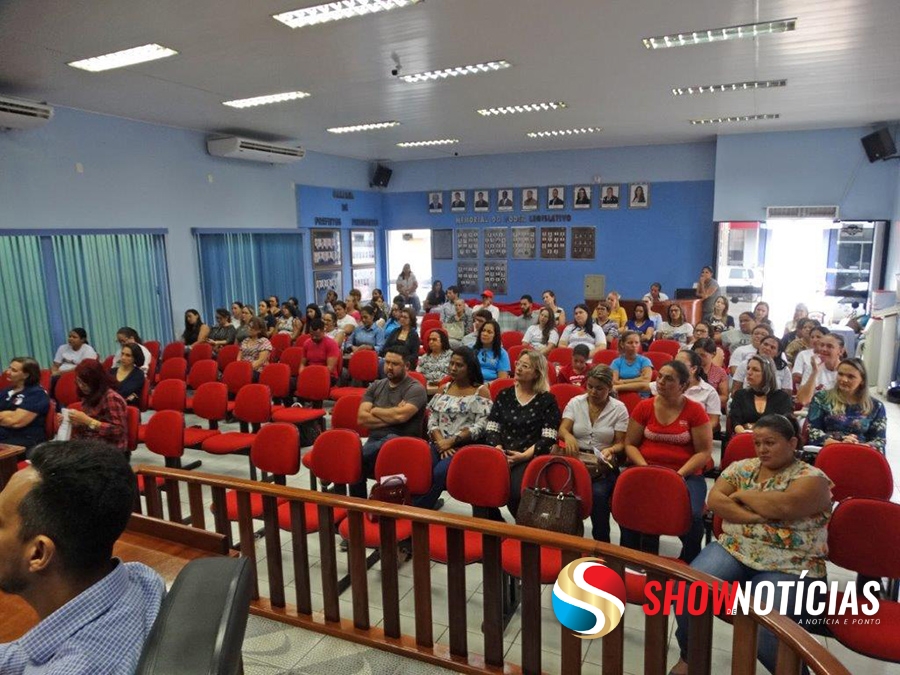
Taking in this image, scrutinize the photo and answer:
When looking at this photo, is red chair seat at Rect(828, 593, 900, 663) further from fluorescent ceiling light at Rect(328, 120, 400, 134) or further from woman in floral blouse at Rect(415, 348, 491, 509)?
fluorescent ceiling light at Rect(328, 120, 400, 134)

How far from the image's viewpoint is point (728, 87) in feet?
23.4

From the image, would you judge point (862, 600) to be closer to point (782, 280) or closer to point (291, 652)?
point (291, 652)

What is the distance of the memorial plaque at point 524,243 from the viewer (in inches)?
510

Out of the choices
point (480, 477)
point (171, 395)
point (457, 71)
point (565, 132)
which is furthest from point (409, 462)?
point (565, 132)

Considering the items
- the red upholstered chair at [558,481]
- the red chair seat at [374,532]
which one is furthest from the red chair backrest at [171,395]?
the red upholstered chair at [558,481]

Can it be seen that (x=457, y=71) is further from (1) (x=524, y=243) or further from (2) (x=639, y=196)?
(1) (x=524, y=243)

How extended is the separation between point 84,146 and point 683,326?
832 centimetres

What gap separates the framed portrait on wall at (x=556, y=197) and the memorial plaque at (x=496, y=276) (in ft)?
5.40

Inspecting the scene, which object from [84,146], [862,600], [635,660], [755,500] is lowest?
[635,660]

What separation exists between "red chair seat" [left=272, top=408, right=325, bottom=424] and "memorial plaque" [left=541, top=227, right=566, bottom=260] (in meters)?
8.22

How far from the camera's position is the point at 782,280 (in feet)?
36.1

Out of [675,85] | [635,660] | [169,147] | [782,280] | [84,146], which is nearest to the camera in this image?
[635,660]

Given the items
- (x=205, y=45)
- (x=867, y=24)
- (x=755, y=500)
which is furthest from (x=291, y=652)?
(x=867, y=24)

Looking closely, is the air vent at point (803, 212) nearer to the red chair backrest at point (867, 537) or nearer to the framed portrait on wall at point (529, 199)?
the framed portrait on wall at point (529, 199)
